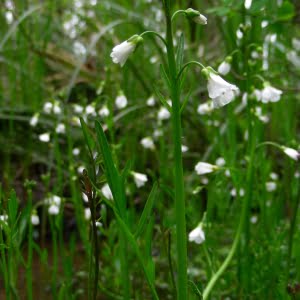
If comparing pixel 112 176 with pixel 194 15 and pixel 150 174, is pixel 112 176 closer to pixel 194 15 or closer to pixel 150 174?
pixel 194 15

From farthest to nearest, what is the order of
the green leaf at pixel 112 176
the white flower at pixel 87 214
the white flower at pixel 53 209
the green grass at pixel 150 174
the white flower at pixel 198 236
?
the white flower at pixel 87 214
the white flower at pixel 53 209
the white flower at pixel 198 236
the green grass at pixel 150 174
the green leaf at pixel 112 176

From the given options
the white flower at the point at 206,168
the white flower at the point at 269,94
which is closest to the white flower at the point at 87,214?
the white flower at the point at 206,168

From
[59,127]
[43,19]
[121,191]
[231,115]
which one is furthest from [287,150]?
[43,19]

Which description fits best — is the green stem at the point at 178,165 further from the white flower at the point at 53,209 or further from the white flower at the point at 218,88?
the white flower at the point at 53,209

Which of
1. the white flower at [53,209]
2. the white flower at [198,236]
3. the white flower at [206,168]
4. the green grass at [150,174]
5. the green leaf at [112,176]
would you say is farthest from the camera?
the white flower at [53,209]

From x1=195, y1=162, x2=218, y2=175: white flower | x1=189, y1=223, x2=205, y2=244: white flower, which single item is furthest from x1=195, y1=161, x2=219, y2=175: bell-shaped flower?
x1=189, y1=223, x2=205, y2=244: white flower

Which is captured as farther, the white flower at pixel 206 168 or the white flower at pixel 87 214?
the white flower at pixel 87 214

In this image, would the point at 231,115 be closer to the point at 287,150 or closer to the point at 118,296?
the point at 287,150
